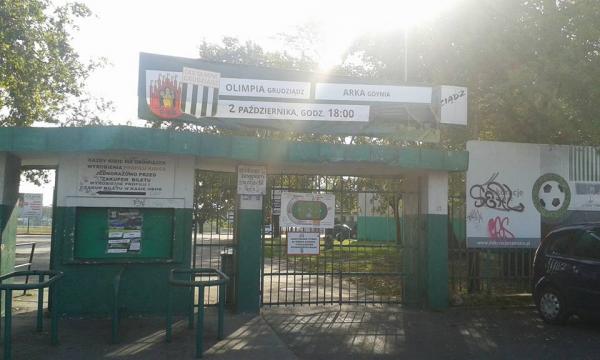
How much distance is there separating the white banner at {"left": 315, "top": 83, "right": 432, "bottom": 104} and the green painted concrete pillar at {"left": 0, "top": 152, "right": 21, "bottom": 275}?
5.62m

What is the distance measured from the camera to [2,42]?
51.2ft

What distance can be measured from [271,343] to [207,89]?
16.8 ft

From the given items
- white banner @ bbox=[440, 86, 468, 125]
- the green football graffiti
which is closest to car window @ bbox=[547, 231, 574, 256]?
the green football graffiti

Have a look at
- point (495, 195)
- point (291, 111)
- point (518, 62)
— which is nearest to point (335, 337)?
point (291, 111)

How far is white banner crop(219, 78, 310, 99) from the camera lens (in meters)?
10.7

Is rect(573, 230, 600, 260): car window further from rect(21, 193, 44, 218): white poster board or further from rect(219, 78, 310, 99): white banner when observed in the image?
rect(21, 193, 44, 218): white poster board

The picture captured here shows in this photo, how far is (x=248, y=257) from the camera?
9836 mm

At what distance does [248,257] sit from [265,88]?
3.32m

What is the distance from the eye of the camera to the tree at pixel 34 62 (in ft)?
52.4

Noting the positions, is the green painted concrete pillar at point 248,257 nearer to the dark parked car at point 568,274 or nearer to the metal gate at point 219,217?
the metal gate at point 219,217

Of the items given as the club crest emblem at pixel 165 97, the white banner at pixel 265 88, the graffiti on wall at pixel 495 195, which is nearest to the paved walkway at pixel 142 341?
the club crest emblem at pixel 165 97

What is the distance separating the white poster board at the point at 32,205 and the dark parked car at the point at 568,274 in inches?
1054

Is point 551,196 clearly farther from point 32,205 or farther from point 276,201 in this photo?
point 32,205

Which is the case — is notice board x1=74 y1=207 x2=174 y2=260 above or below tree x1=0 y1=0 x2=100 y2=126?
below
